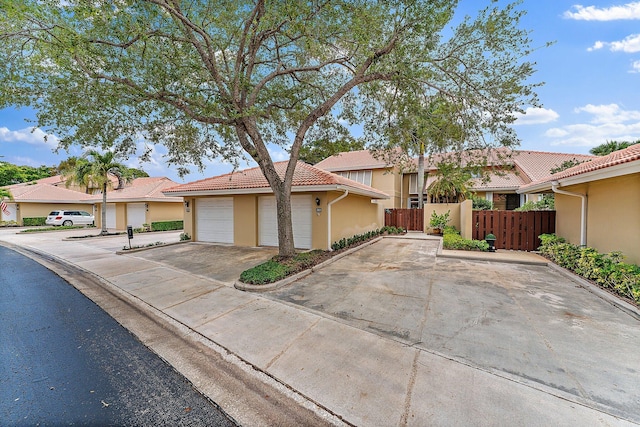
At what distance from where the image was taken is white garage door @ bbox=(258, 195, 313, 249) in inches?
412

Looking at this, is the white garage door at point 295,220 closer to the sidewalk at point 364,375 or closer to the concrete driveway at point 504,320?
the concrete driveway at point 504,320

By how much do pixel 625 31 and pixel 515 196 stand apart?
1456 centimetres

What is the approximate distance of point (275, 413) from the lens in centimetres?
243

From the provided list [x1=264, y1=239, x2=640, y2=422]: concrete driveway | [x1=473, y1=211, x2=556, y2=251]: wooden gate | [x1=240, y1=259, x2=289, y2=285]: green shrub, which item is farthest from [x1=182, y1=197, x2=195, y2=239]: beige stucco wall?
[x1=473, y1=211, x2=556, y2=251]: wooden gate

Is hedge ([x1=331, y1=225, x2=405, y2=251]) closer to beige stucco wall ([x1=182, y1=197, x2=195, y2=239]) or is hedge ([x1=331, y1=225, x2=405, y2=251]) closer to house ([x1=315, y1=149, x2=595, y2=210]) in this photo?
house ([x1=315, y1=149, x2=595, y2=210])

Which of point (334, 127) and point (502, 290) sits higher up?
point (334, 127)

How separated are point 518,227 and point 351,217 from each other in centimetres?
683

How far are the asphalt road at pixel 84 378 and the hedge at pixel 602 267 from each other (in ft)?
24.0

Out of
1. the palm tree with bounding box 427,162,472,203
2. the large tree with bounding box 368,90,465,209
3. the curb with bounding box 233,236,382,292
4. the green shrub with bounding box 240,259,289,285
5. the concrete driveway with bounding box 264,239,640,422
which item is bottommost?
the concrete driveway with bounding box 264,239,640,422

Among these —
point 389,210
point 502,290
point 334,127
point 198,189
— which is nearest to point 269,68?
point 334,127

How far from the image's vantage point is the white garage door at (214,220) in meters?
12.4

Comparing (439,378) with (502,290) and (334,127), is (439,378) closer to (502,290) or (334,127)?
(502,290)

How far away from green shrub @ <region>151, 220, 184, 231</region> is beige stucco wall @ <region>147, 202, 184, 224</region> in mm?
509

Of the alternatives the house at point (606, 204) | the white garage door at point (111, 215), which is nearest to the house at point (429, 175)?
the house at point (606, 204)
